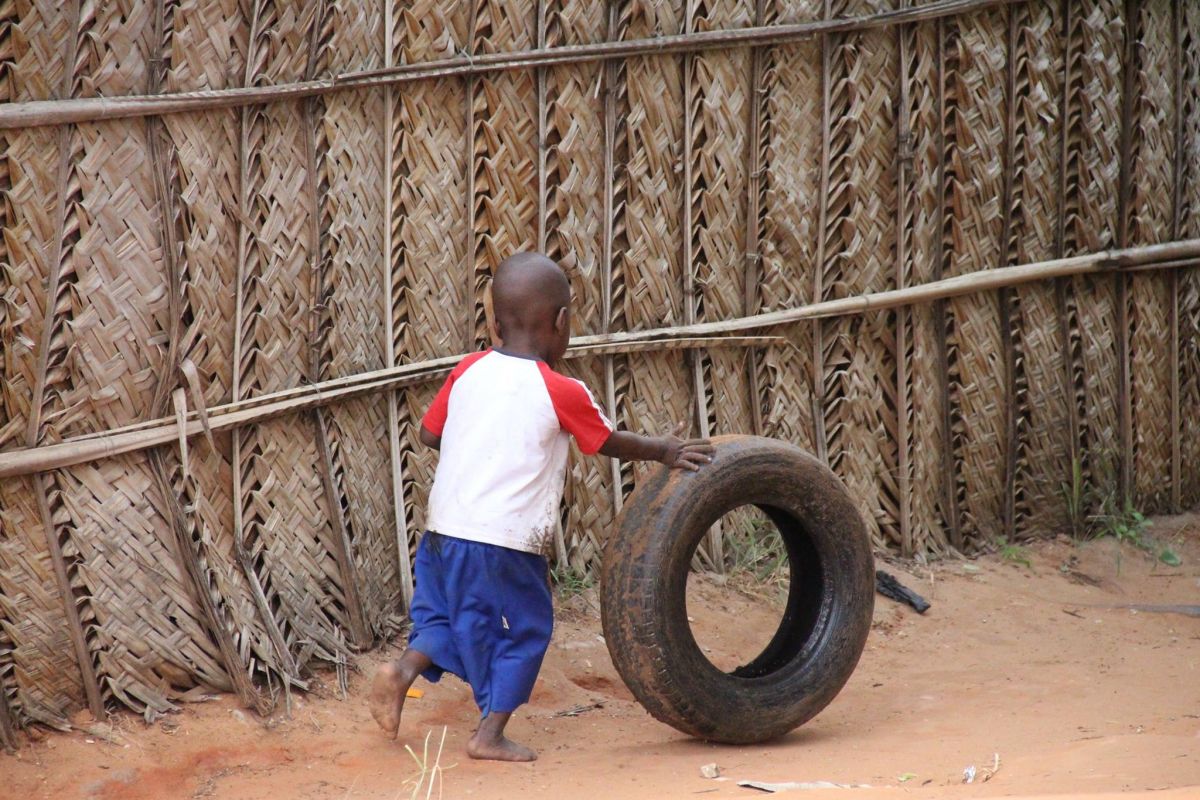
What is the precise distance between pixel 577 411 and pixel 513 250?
1.20m

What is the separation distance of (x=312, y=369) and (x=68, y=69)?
1231mm

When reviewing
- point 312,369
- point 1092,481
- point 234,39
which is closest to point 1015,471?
point 1092,481

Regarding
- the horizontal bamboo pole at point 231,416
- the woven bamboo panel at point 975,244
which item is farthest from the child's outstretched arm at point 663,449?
the woven bamboo panel at point 975,244

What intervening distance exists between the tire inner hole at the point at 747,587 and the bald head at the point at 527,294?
111 centimetres

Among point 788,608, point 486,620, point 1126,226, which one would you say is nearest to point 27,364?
point 486,620

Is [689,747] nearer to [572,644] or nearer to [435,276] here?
[572,644]

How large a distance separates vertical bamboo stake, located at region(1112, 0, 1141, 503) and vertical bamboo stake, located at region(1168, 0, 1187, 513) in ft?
1.02

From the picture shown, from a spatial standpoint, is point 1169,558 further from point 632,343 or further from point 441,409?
point 441,409

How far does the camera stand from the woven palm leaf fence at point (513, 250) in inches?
152

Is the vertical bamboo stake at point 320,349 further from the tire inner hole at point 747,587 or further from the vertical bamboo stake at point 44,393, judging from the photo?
the tire inner hole at point 747,587

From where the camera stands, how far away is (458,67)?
15.0ft

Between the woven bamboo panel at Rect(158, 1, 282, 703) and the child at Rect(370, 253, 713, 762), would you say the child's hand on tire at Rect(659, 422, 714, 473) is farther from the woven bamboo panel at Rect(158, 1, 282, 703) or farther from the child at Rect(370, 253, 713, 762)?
the woven bamboo panel at Rect(158, 1, 282, 703)

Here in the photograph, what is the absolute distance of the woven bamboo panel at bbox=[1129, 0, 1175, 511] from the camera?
658 centimetres

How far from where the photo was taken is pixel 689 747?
4.07 metres
